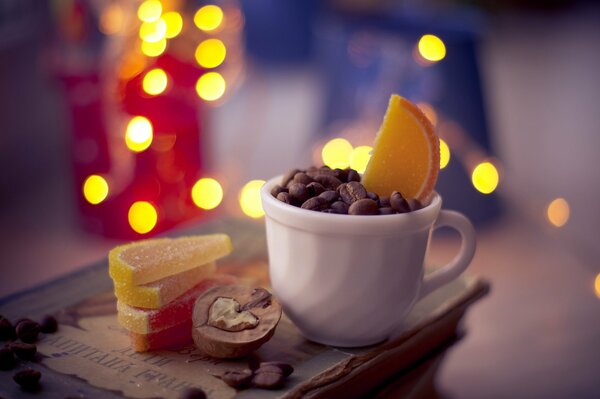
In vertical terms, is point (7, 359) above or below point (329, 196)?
below

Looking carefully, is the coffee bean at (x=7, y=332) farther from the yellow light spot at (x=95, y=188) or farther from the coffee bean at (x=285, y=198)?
the yellow light spot at (x=95, y=188)

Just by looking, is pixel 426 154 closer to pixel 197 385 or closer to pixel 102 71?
pixel 197 385

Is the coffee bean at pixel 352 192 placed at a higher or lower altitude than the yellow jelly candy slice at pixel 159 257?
higher

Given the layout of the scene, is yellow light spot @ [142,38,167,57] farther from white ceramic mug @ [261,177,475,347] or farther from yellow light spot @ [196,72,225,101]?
white ceramic mug @ [261,177,475,347]

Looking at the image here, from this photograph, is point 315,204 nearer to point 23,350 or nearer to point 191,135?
point 23,350

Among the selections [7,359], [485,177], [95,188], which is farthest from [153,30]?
[7,359]

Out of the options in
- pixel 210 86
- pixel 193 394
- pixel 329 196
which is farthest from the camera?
pixel 210 86

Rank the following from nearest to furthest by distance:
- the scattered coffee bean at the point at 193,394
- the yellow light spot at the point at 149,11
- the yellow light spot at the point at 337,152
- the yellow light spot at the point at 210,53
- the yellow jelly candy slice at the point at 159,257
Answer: the scattered coffee bean at the point at 193,394
the yellow jelly candy slice at the point at 159,257
the yellow light spot at the point at 149,11
the yellow light spot at the point at 210,53
the yellow light spot at the point at 337,152

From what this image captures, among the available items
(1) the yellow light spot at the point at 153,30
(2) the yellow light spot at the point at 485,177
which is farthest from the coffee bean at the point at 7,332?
(2) the yellow light spot at the point at 485,177
